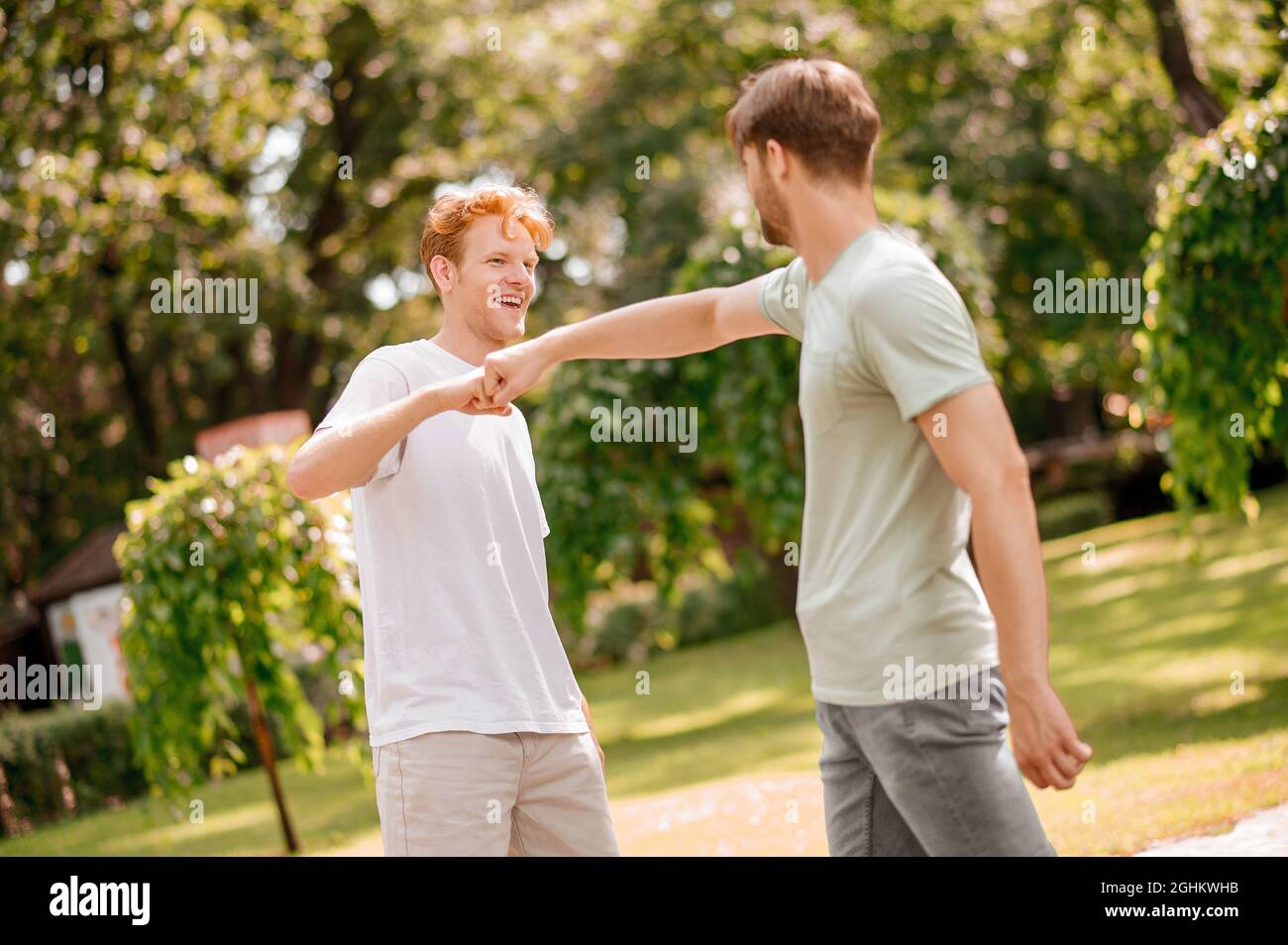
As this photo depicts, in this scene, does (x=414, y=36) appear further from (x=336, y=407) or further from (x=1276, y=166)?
(x=336, y=407)

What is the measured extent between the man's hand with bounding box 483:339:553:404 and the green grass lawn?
3578mm

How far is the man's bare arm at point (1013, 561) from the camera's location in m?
2.07

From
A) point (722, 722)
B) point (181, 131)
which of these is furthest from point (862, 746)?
point (181, 131)

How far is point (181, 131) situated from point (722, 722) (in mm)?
10259

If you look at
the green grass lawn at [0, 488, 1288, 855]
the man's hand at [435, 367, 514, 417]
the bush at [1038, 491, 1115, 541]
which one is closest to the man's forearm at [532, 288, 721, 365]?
the man's hand at [435, 367, 514, 417]

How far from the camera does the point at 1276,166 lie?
282 inches

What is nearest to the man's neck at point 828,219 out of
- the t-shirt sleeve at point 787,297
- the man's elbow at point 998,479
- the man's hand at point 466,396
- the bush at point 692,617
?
the t-shirt sleeve at point 787,297

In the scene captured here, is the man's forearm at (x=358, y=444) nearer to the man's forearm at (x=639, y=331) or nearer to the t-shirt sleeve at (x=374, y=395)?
the t-shirt sleeve at (x=374, y=395)

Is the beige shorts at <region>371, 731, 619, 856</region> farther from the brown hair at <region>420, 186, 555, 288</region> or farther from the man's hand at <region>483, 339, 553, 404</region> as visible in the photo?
the brown hair at <region>420, 186, 555, 288</region>

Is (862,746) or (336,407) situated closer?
(862,746)

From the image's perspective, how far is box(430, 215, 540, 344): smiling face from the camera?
3.21 meters

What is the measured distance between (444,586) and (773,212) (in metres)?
1.17

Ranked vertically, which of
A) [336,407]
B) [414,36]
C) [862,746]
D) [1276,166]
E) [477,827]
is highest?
[414,36]

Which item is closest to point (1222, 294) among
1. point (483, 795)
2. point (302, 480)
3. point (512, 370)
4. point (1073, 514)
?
point (512, 370)
